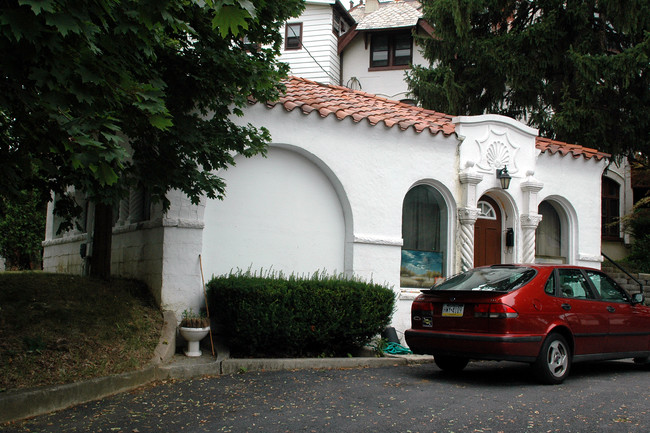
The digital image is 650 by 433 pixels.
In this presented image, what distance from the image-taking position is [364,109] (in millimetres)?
12172

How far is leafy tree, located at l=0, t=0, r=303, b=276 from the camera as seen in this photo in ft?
13.0

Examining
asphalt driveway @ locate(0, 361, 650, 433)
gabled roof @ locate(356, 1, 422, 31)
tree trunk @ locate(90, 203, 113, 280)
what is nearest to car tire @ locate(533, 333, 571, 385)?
asphalt driveway @ locate(0, 361, 650, 433)

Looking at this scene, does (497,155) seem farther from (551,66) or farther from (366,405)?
(366,405)

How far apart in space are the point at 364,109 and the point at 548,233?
5341mm

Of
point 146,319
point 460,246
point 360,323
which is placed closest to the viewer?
point 146,319

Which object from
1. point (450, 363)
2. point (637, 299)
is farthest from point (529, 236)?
point (450, 363)

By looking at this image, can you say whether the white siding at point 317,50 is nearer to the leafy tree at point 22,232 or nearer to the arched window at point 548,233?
the leafy tree at point 22,232

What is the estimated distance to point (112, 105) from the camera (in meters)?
4.73

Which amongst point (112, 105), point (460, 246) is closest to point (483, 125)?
point (460, 246)

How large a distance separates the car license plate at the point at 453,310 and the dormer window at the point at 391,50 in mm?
20348

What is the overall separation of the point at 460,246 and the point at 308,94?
13.9 ft

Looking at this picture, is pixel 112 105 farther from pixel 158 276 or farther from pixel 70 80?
pixel 158 276

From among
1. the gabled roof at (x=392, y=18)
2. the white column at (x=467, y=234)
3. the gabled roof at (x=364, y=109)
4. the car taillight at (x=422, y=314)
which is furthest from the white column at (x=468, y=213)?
the gabled roof at (x=392, y=18)

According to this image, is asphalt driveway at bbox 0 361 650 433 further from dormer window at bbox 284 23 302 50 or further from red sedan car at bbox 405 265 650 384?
dormer window at bbox 284 23 302 50
